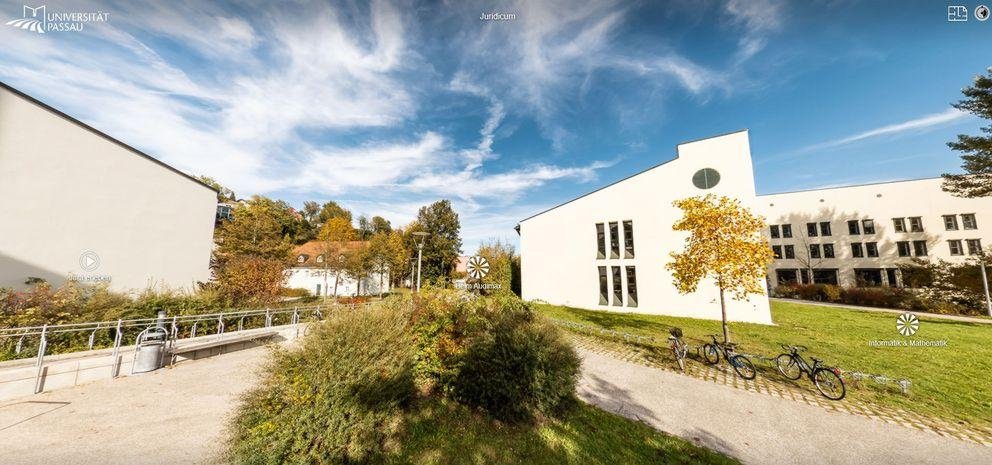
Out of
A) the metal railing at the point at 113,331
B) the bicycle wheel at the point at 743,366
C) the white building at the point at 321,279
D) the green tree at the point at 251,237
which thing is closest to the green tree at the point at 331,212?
the white building at the point at 321,279

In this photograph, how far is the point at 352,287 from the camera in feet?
124

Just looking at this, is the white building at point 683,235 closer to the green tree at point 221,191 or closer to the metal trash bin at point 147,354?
the metal trash bin at point 147,354

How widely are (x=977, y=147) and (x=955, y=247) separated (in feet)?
69.2

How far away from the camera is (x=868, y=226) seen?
1336 inches

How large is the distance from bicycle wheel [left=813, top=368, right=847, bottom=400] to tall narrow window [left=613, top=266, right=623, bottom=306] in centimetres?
1449

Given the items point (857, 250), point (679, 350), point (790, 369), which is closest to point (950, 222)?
point (857, 250)

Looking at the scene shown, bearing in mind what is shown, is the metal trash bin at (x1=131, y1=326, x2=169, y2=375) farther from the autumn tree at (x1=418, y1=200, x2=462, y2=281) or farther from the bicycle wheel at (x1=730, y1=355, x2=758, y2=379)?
the autumn tree at (x1=418, y1=200, x2=462, y2=281)

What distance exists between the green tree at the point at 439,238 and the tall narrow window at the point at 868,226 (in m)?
47.2

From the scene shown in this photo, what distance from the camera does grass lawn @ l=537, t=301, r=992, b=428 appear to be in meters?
7.17

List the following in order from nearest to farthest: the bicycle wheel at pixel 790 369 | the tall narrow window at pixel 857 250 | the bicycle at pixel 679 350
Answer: the bicycle wheel at pixel 790 369 → the bicycle at pixel 679 350 → the tall narrow window at pixel 857 250

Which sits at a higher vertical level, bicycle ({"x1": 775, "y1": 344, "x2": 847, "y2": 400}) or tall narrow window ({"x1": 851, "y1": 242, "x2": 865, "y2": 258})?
tall narrow window ({"x1": 851, "y1": 242, "x2": 865, "y2": 258})

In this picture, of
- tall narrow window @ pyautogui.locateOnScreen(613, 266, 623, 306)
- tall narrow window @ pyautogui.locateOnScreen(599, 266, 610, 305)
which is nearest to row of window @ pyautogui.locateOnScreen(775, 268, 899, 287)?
tall narrow window @ pyautogui.locateOnScreen(613, 266, 623, 306)

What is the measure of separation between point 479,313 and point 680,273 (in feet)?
27.1

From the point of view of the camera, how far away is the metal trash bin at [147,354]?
8.21 m
